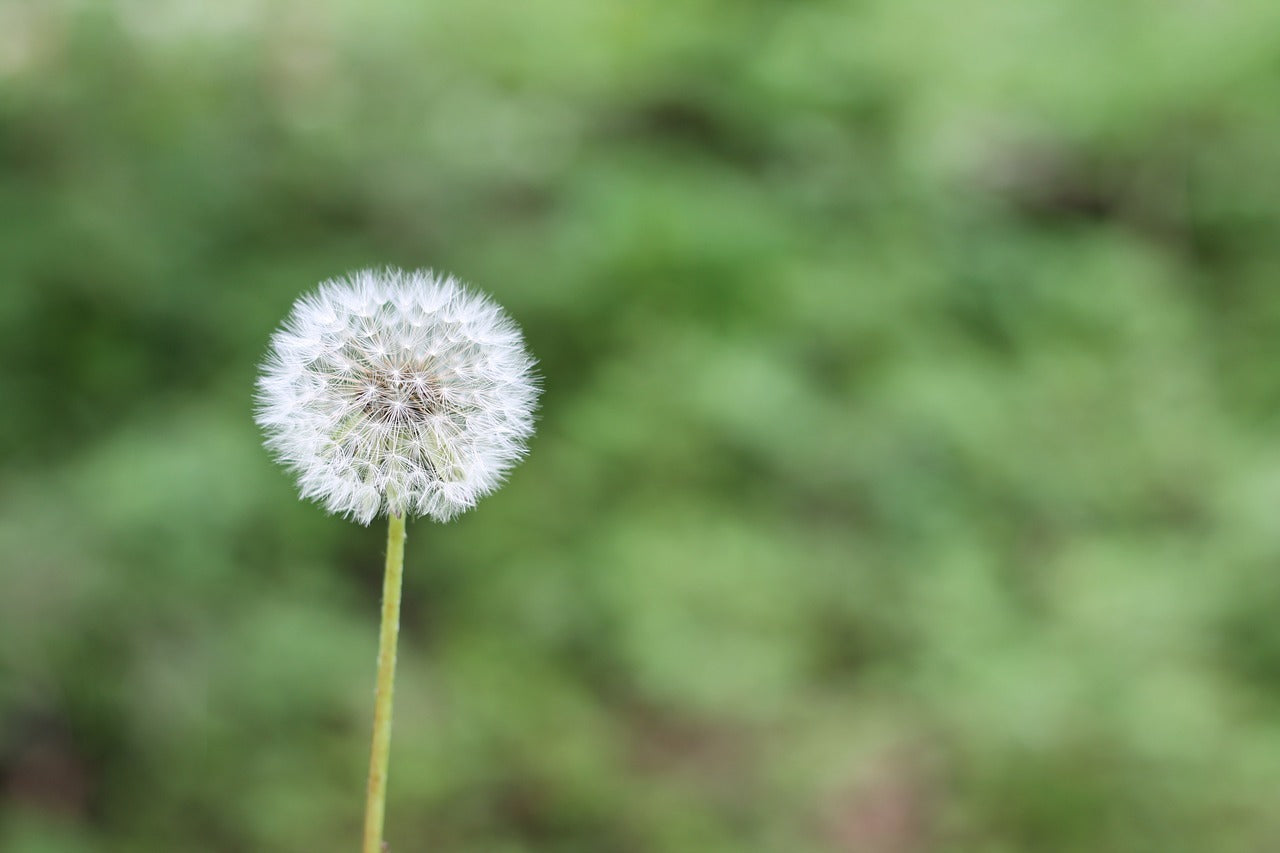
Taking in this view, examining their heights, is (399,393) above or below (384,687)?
above

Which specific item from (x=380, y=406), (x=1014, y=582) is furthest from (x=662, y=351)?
(x=380, y=406)

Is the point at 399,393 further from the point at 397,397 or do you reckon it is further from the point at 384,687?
the point at 384,687

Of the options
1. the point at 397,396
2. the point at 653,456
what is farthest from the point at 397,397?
the point at 653,456

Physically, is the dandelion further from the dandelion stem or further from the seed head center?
the dandelion stem

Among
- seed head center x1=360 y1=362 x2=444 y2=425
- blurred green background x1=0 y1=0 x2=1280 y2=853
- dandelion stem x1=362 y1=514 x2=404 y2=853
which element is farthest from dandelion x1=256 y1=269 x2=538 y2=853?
blurred green background x1=0 y1=0 x2=1280 y2=853

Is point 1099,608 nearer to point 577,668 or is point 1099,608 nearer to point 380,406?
point 577,668

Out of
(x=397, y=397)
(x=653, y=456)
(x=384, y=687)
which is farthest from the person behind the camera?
(x=653, y=456)

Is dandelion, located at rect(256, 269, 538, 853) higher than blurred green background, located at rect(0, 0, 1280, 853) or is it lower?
lower
